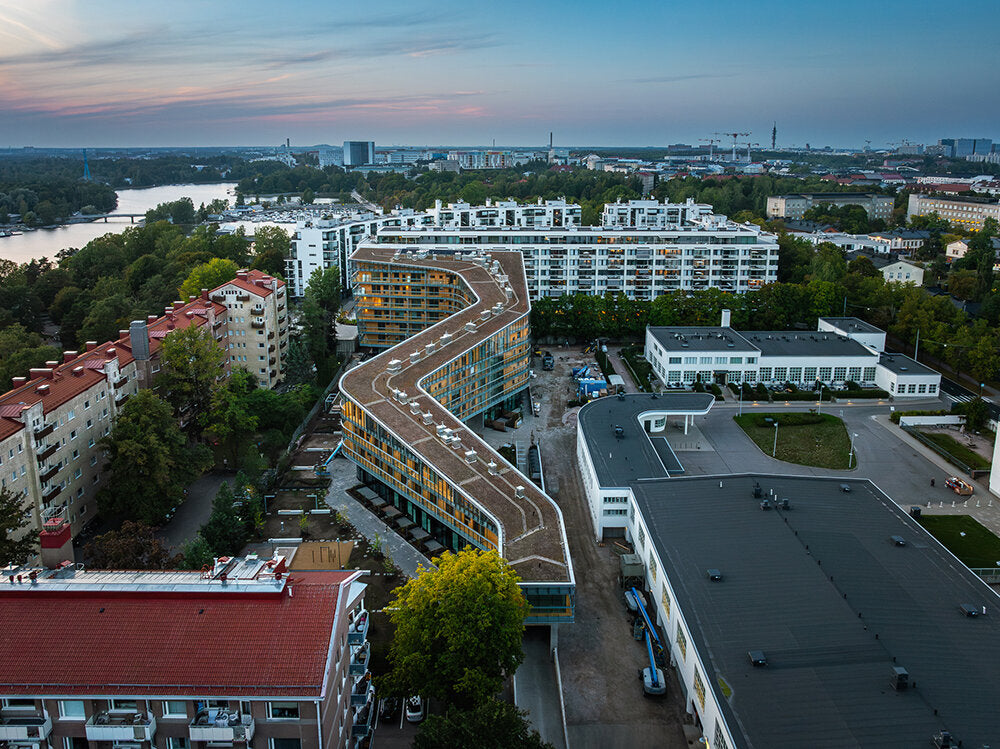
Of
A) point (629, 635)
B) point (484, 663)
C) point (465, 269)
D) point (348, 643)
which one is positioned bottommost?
point (629, 635)

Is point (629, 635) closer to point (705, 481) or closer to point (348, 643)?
point (705, 481)

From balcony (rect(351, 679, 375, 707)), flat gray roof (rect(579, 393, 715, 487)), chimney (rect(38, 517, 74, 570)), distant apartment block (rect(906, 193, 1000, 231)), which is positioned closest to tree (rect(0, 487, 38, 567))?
chimney (rect(38, 517, 74, 570))

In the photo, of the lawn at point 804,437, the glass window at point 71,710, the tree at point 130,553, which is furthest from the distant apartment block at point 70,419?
the lawn at point 804,437

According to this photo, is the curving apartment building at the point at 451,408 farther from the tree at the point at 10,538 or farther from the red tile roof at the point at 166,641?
the tree at the point at 10,538

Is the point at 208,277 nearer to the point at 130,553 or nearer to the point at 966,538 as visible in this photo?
the point at 130,553

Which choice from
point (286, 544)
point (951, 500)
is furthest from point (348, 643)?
point (951, 500)

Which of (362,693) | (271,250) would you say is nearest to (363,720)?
(362,693)
